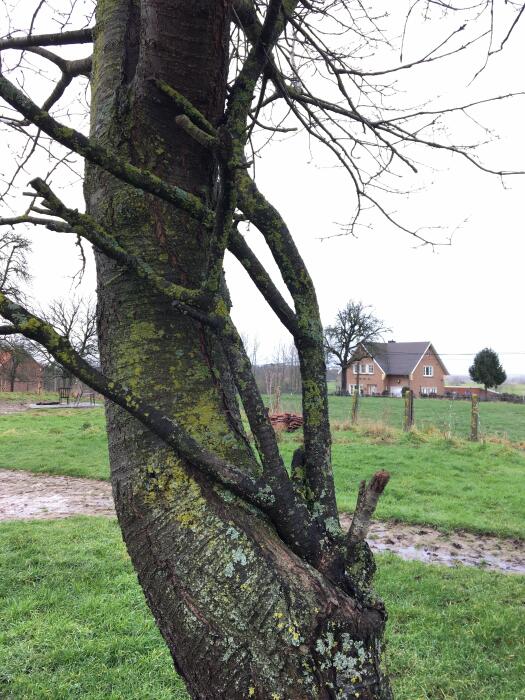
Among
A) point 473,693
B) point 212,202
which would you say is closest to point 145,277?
point 212,202

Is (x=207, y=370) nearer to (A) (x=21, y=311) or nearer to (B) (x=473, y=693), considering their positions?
(A) (x=21, y=311)

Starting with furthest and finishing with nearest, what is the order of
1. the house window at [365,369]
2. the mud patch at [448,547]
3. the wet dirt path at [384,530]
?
the house window at [365,369], the wet dirt path at [384,530], the mud patch at [448,547]

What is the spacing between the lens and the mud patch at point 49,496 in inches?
301

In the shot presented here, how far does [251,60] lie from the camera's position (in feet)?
4.06

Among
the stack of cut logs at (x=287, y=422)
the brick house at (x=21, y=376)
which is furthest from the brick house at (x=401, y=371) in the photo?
the stack of cut logs at (x=287, y=422)

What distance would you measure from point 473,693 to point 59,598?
336 cm

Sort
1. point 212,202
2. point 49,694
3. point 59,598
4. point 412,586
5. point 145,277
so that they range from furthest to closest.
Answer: point 412,586, point 59,598, point 49,694, point 212,202, point 145,277

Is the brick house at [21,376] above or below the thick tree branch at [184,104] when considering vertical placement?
below

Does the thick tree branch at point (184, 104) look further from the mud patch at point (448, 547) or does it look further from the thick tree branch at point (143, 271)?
the mud patch at point (448, 547)

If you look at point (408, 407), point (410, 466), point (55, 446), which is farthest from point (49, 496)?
point (408, 407)

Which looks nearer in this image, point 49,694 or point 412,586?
point 49,694

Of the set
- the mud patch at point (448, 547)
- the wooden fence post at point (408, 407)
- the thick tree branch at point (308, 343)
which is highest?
the thick tree branch at point (308, 343)

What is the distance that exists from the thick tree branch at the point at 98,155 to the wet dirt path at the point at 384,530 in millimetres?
5587

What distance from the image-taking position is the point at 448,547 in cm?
627
